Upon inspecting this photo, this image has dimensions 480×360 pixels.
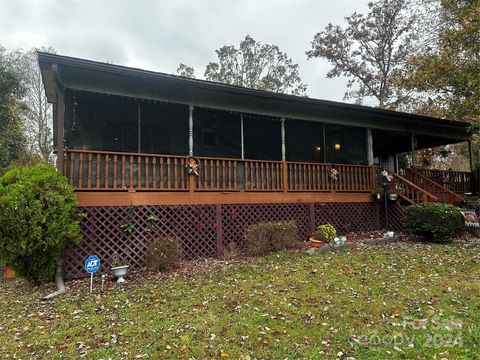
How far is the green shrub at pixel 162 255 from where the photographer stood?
6816 millimetres

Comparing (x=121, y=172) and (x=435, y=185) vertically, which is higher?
(x=121, y=172)

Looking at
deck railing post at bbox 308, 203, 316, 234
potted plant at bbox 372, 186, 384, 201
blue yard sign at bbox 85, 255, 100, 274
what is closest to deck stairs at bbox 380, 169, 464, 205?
potted plant at bbox 372, 186, 384, 201

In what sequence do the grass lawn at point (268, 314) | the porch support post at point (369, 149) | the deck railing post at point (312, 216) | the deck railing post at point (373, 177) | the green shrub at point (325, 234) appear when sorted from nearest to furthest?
the grass lawn at point (268, 314), the green shrub at point (325, 234), the deck railing post at point (312, 216), the deck railing post at point (373, 177), the porch support post at point (369, 149)

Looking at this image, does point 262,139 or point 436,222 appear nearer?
point 436,222

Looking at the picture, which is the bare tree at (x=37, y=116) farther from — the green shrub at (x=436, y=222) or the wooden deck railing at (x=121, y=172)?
the green shrub at (x=436, y=222)

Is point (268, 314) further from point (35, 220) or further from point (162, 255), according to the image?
point (35, 220)

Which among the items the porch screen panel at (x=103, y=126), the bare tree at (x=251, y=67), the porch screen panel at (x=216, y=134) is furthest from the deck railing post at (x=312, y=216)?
the bare tree at (x=251, y=67)

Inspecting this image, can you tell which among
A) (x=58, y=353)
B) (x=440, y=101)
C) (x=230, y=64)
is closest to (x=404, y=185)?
(x=440, y=101)

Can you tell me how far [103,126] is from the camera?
10234mm

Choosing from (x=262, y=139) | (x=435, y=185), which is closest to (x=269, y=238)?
(x=262, y=139)

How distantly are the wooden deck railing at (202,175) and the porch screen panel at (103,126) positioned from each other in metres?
2.11

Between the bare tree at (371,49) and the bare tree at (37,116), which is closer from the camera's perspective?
the bare tree at (37,116)

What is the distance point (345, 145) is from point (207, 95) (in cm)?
782

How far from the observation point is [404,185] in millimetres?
10906
